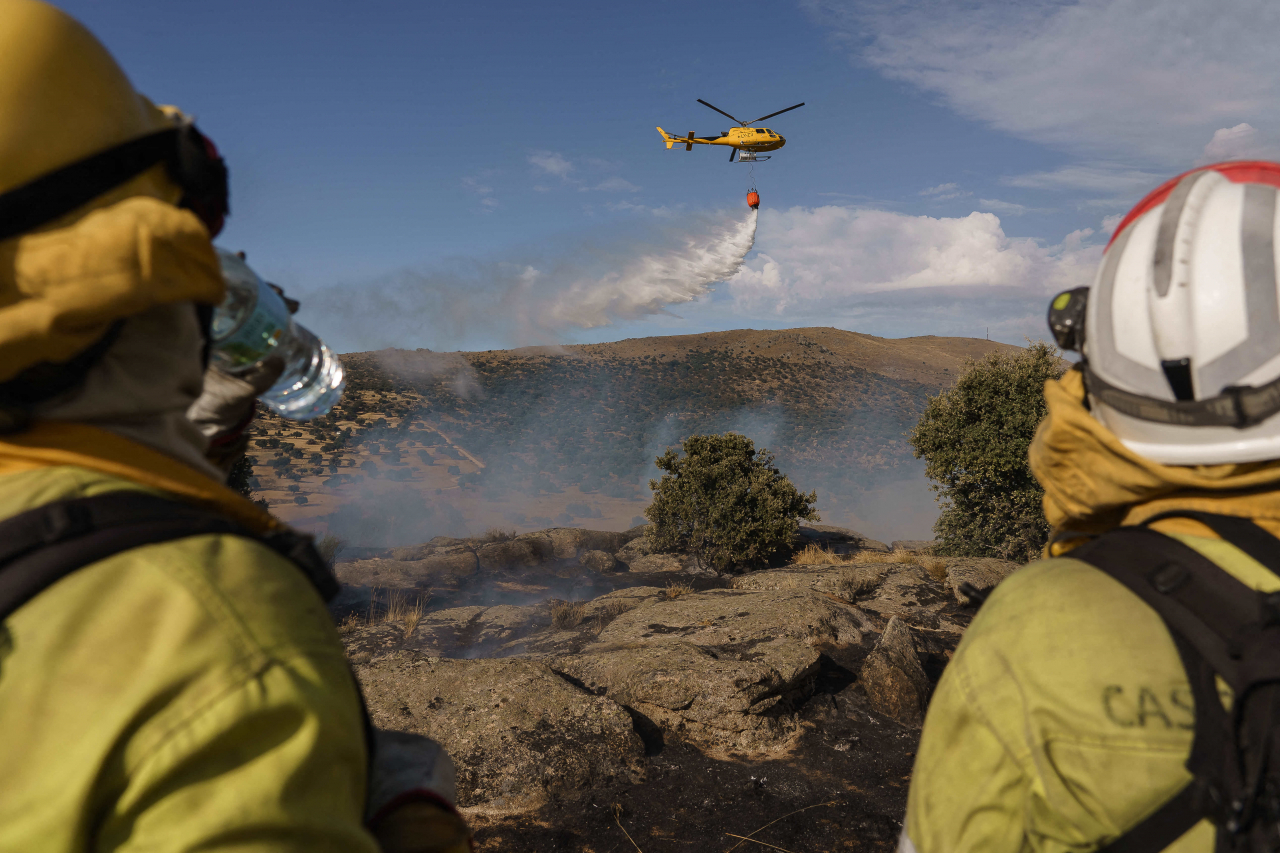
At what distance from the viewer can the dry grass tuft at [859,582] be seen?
10953 millimetres

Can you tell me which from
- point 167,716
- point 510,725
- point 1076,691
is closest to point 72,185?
point 167,716

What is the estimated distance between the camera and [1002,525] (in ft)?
48.8

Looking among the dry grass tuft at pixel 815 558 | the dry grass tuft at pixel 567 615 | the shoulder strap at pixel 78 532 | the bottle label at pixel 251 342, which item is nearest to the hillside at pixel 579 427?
the dry grass tuft at pixel 815 558

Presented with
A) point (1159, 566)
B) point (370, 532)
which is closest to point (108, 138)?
point (1159, 566)

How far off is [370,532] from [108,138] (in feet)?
94.7

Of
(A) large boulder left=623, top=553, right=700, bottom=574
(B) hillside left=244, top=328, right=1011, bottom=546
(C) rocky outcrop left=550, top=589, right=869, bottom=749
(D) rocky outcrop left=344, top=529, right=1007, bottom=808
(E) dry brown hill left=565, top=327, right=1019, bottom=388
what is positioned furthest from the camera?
(E) dry brown hill left=565, top=327, right=1019, bottom=388

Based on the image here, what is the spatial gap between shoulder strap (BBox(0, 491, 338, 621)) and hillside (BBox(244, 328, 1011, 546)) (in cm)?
2740

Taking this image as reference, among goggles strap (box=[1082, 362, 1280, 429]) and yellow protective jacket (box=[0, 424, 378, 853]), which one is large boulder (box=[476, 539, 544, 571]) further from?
yellow protective jacket (box=[0, 424, 378, 853])

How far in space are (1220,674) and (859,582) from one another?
35.2 ft

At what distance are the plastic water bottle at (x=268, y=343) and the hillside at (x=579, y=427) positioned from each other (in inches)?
1033

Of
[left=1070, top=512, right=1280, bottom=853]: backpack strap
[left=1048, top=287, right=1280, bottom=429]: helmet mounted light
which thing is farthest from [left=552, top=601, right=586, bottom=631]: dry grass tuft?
[left=1070, top=512, right=1280, bottom=853]: backpack strap

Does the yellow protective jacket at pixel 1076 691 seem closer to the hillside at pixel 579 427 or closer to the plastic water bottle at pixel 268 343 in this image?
the plastic water bottle at pixel 268 343

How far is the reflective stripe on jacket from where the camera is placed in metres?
1.13

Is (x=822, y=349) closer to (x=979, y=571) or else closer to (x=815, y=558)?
(x=815, y=558)
